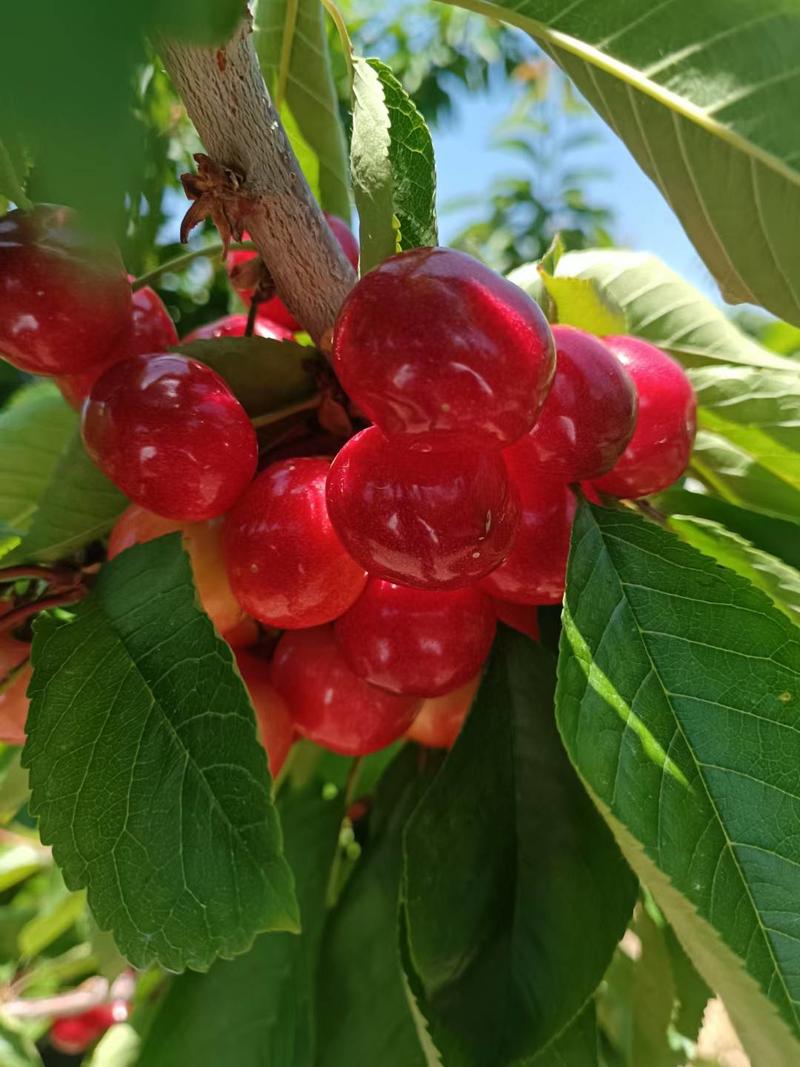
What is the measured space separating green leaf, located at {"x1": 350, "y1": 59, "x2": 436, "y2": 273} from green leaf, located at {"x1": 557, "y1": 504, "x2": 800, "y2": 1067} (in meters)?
0.17

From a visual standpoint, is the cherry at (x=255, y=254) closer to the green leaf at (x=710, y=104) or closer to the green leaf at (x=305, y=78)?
the green leaf at (x=305, y=78)

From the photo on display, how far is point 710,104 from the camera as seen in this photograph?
1.54 feet

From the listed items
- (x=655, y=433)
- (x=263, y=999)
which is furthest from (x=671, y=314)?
(x=263, y=999)

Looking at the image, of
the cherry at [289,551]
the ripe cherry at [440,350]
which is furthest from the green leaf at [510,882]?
the ripe cherry at [440,350]

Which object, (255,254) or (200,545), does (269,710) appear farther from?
(255,254)

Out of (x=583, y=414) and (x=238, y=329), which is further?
(x=238, y=329)

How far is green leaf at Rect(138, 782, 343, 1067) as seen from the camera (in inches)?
28.3

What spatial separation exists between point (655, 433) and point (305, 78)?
0.39 metres

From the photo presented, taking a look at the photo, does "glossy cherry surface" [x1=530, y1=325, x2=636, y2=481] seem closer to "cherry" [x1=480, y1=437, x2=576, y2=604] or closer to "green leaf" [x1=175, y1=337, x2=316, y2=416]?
"cherry" [x1=480, y1=437, x2=576, y2=604]

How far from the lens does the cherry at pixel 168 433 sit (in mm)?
453

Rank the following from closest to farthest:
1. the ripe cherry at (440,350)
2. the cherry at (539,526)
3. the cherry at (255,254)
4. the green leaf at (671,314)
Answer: the ripe cherry at (440,350), the cherry at (539,526), the cherry at (255,254), the green leaf at (671,314)

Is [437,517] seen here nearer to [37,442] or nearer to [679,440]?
[679,440]

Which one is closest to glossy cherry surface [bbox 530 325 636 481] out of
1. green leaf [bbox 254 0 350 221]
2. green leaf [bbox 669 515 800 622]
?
green leaf [bbox 669 515 800 622]

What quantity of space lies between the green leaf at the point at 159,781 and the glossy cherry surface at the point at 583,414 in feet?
0.61
